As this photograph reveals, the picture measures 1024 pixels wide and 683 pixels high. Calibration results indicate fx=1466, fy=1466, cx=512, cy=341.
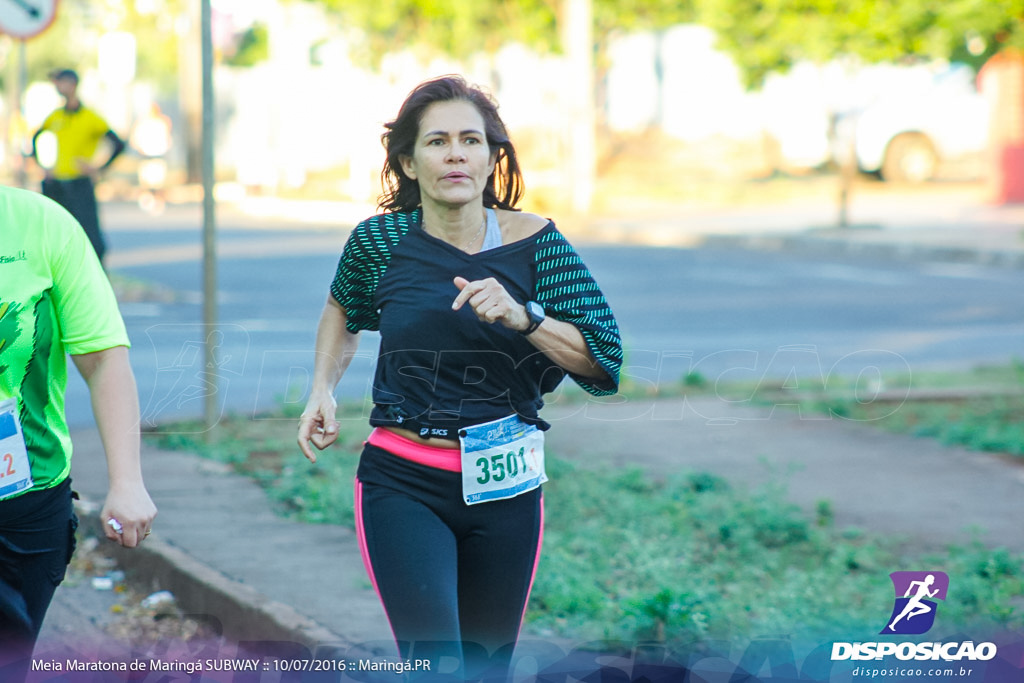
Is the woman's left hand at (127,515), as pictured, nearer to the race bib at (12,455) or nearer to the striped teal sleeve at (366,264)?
the race bib at (12,455)

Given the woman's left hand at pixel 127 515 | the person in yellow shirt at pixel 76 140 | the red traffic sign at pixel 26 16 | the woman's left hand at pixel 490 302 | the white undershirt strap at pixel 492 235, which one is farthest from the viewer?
the person in yellow shirt at pixel 76 140

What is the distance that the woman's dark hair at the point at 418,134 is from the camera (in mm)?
3570

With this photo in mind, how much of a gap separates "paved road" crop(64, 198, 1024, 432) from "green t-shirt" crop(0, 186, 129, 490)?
16.9ft

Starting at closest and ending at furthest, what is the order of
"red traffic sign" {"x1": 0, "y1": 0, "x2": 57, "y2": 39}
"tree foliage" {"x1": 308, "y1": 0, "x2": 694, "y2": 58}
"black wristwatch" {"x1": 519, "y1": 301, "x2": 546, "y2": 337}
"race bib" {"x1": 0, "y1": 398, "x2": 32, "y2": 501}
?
1. "race bib" {"x1": 0, "y1": 398, "x2": 32, "y2": 501}
2. "black wristwatch" {"x1": 519, "y1": 301, "x2": 546, "y2": 337}
3. "red traffic sign" {"x1": 0, "y1": 0, "x2": 57, "y2": 39}
4. "tree foliage" {"x1": 308, "y1": 0, "x2": 694, "y2": 58}

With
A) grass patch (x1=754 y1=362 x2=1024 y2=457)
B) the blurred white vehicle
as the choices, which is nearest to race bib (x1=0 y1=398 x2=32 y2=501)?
grass patch (x1=754 y1=362 x2=1024 y2=457)

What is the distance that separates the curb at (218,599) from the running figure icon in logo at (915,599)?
1.74 metres

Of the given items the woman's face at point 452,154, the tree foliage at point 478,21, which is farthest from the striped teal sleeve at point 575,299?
the tree foliage at point 478,21

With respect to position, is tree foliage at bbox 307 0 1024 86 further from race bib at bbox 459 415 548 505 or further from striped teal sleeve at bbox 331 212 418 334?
race bib at bbox 459 415 548 505

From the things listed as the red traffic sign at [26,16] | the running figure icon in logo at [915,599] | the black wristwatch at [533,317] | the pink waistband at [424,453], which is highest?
the red traffic sign at [26,16]

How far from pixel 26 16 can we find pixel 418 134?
706cm

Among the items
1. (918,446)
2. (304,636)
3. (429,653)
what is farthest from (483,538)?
(918,446)

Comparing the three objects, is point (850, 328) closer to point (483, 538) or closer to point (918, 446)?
point (918, 446)

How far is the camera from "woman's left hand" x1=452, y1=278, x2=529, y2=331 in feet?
10.5

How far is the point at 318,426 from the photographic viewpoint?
358 centimetres
